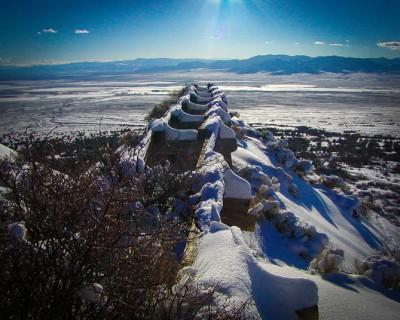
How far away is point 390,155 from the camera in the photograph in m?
24.6

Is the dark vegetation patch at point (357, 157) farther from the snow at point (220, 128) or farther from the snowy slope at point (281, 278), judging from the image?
the snowy slope at point (281, 278)

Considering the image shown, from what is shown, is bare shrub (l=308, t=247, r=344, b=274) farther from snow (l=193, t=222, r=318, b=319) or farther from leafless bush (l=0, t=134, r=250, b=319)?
leafless bush (l=0, t=134, r=250, b=319)

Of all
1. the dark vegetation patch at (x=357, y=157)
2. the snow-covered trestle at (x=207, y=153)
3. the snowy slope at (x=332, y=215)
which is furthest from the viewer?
the dark vegetation patch at (x=357, y=157)

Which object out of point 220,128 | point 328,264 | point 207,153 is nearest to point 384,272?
point 328,264

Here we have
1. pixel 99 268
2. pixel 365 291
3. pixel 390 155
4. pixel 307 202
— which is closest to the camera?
pixel 99 268

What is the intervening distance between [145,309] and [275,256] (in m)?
2.96

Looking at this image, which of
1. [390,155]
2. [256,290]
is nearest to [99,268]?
[256,290]

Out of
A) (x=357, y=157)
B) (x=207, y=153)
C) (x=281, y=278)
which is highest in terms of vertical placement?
(x=207, y=153)

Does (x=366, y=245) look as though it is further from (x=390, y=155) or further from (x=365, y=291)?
(x=390, y=155)

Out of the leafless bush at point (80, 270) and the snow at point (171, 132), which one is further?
the snow at point (171, 132)

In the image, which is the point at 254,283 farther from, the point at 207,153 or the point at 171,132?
the point at 171,132

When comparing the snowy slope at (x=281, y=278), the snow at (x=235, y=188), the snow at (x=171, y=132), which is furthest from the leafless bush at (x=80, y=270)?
the snow at (x=171, y=132)

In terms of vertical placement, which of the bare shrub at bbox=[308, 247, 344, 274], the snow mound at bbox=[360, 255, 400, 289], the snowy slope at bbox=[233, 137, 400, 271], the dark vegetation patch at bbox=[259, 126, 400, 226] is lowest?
the dark vegetation patch at bbox=[259, 126, 400, 226]

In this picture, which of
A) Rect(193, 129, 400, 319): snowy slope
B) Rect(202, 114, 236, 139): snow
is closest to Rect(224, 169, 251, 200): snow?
Rect(193, 129, 400, 319): snowy slope
